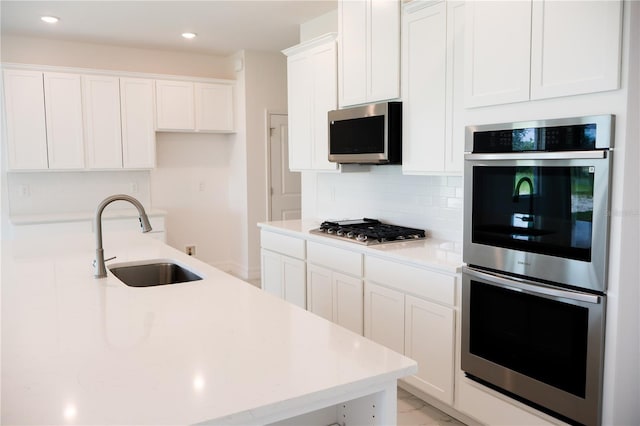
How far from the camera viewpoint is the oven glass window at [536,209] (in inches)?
77.4

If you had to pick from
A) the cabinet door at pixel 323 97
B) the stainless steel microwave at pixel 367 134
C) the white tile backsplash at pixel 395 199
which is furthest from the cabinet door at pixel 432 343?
the cabinet door at pixel 323 97

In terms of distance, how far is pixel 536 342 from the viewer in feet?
7.19

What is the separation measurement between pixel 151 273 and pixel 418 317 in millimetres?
1455

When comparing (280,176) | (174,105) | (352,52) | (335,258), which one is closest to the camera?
(335,258)

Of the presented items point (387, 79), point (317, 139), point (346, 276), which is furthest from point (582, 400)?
point (317, 139)

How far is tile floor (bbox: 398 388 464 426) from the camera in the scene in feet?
9.06

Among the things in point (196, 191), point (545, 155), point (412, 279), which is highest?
point (545, 155)

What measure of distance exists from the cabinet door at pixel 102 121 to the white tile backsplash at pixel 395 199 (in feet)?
7.50

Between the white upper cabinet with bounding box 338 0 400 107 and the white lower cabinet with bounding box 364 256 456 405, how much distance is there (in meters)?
1.17

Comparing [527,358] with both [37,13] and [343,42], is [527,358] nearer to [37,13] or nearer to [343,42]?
[343,42]

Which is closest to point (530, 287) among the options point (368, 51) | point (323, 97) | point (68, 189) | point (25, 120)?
point (368, 51)

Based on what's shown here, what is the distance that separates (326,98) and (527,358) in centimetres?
245

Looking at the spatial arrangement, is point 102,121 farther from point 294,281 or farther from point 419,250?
point 419,250

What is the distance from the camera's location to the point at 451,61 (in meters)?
2.85
